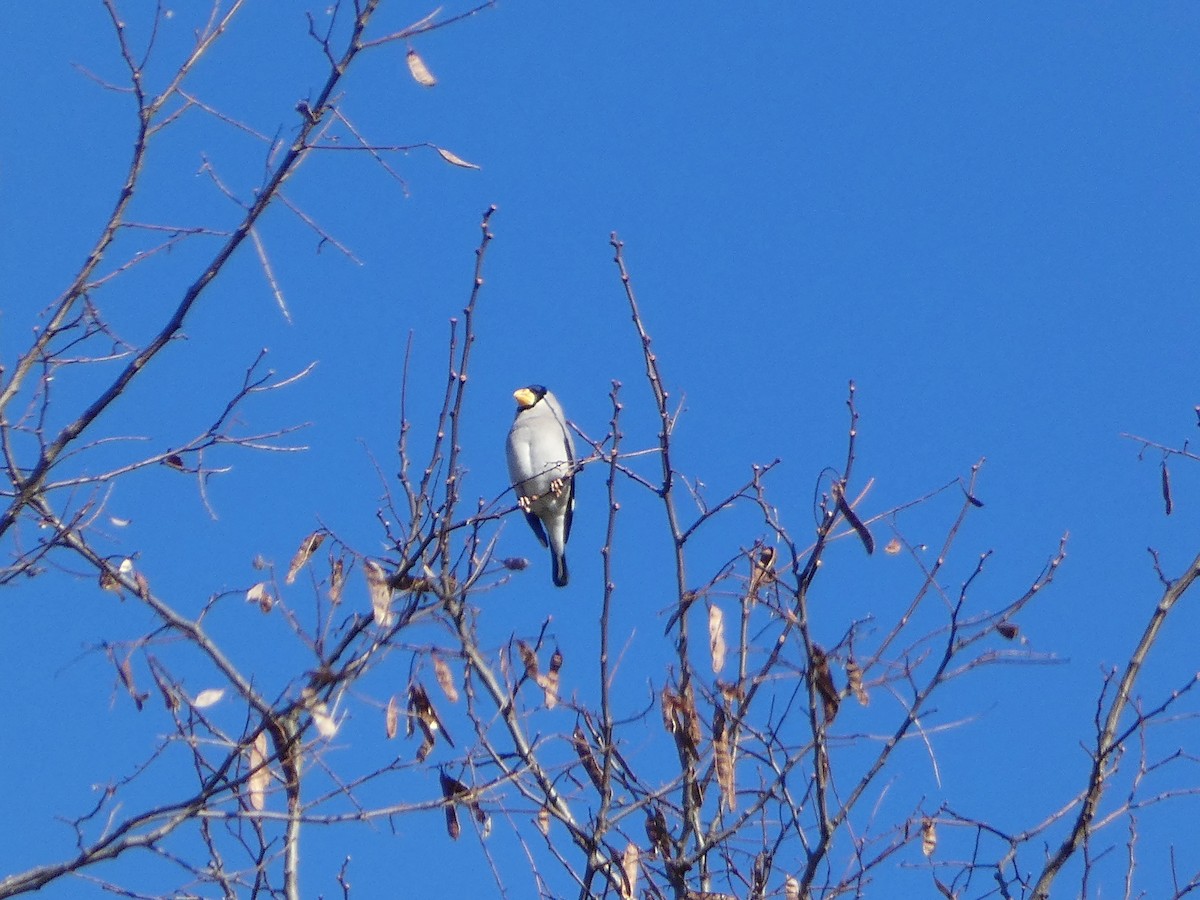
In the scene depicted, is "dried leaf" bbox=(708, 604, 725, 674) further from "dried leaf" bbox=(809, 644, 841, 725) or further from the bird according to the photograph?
the bird

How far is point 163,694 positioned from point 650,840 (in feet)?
3.57

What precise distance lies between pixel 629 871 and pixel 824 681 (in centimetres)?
56

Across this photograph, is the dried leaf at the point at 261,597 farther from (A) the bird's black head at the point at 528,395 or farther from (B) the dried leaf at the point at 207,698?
(A) the bird's black head at the point at 528,395

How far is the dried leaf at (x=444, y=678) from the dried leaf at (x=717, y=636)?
0.54m

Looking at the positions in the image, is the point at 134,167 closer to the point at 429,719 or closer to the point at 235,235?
the point at 235,235

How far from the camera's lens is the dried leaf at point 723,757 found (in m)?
3.19

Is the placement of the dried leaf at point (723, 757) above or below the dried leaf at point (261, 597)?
below

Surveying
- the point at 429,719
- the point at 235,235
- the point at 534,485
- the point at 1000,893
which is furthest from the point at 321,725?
the point at 534,485

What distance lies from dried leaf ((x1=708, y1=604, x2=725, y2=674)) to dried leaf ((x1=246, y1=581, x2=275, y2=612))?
0.99 m

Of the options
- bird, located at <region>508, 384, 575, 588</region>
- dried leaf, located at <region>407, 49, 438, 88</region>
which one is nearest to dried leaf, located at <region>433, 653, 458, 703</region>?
dried leaf, located at <region>407, 49, 438, 88</region>

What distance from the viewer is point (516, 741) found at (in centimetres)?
353

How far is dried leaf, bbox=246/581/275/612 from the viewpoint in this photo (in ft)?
11.2

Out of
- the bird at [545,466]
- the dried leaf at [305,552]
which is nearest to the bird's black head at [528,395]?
the bird at [545,466]

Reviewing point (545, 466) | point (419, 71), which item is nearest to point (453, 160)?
point (419, 71)
